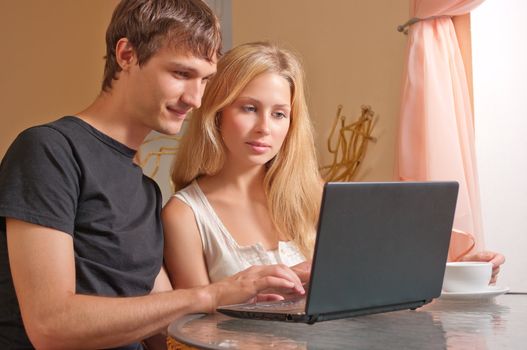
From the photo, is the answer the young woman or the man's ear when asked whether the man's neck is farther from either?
the young woman

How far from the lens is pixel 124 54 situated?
1.65 m

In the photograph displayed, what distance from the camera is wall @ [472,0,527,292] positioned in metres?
2.57

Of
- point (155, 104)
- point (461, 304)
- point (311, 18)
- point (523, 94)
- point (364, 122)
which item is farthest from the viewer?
point (311, 18)

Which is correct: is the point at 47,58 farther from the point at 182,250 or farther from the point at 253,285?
the point at 253,285

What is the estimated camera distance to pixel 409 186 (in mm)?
1267

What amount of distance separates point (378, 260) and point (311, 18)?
6.79 feet

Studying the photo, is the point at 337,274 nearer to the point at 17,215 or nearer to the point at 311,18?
the point at 17,215

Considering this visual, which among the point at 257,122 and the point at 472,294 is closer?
the point at 472,294

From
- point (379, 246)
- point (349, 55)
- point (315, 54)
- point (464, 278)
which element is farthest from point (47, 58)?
point (379, 246)

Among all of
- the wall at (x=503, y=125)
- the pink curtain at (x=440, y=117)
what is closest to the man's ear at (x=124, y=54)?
the pink curtain at (x=440, y=117)

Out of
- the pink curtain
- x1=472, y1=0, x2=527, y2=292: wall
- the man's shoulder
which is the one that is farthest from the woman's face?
x1=472, y1=0, x2=527, y2=292: wall

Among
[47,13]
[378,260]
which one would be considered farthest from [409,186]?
[47,13]

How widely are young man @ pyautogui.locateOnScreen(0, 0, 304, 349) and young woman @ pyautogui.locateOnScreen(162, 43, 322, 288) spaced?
0.51 ft

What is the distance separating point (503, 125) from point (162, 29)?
4.39 feet
